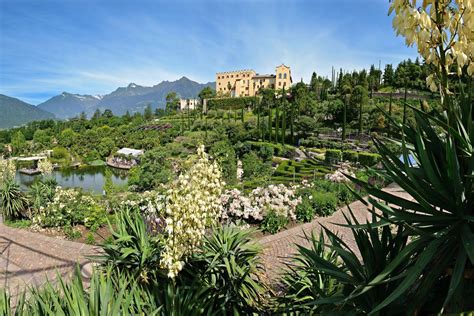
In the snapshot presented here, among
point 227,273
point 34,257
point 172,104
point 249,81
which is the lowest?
point 34,257

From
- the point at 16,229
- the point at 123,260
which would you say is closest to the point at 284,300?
the point at 123,260

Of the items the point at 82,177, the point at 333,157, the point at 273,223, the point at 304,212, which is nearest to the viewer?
the point at 273,223

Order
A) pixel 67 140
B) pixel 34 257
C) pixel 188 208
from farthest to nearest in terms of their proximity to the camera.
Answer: pixel 67 140, pixel 34 257, pixel 188 208

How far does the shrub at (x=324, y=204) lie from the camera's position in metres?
8.88

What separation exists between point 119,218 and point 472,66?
3726 millimetres

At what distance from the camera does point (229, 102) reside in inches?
2392

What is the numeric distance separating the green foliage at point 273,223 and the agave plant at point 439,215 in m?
5.97

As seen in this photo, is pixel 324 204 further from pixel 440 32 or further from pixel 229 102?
pixel 229 102

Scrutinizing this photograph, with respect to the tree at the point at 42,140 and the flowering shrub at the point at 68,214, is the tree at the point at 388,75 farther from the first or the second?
the tree at the point at 42,140

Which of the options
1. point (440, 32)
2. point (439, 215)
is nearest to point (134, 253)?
point (439, 215)

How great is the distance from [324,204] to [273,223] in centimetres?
203

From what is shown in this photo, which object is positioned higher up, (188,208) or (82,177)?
(188,208)

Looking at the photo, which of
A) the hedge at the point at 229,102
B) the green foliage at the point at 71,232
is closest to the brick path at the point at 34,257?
the green foliage at the point at 71,232

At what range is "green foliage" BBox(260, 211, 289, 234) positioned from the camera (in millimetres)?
7676
